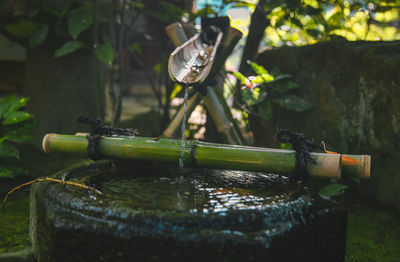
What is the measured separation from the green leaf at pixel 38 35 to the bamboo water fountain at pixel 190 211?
2.19 meters

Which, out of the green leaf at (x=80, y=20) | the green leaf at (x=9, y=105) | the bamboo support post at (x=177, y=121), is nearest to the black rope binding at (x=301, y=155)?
the bamboo support post at (x=177, y=121)

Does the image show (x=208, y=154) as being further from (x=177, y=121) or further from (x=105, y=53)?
(x=105, y=53)

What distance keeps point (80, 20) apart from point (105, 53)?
1.39ft

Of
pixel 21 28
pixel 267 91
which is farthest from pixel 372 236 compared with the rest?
pixel 21 28

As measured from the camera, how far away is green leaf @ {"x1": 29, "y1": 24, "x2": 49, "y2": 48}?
12.1 ft

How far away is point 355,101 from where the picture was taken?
2.86 m

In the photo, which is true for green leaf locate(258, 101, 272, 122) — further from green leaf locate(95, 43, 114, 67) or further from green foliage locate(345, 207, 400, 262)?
green leaf locate(95, 43, 114, 67)

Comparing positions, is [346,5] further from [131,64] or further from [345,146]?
[131,64]

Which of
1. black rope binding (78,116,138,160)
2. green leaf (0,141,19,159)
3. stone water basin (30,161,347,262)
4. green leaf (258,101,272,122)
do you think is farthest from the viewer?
green leaf (258,101,272,122)

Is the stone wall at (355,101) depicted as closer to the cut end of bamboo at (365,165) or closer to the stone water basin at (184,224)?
the cut end of bamboo at (365,165)

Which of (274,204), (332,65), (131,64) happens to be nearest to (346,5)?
(332,65)

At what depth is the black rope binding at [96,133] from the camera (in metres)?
1.96

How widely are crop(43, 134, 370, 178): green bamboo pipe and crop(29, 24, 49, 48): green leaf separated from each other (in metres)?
2.04

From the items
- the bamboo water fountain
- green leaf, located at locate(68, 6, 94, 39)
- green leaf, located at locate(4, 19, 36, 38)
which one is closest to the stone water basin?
the bamboo water fountain
